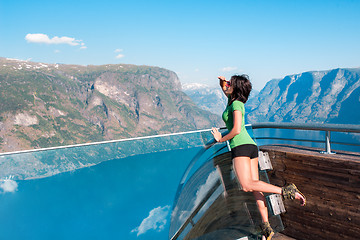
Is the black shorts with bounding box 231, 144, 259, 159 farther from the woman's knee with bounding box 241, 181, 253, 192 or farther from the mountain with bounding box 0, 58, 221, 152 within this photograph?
the mountain with bounding box 0, 58, 221, 152

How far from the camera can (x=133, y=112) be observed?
7165 inches

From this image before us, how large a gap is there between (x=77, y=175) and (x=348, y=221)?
133 inches

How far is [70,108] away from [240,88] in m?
165

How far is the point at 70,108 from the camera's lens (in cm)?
15638

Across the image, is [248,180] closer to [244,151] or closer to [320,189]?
[244,151]

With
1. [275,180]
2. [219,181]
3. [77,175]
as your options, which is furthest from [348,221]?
[77,175]

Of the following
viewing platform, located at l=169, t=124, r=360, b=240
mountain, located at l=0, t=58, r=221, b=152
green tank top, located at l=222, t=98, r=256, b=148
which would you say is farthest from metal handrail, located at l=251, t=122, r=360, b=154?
mountain, located at l=0, t=58, r=221, b=152

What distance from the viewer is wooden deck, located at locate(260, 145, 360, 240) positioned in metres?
2.16

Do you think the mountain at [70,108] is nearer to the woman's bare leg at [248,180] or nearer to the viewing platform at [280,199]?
the viewing platform at [280,199]

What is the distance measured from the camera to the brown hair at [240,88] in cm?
198

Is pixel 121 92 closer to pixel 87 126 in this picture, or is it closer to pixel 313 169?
pixel 87 126

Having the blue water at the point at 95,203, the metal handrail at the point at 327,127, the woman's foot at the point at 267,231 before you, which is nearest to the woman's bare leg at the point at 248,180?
the woman's foot at the point at 267,231

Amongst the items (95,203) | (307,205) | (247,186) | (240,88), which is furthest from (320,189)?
(95,203)

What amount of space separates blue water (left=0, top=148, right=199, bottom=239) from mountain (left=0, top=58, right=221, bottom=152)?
123 m
